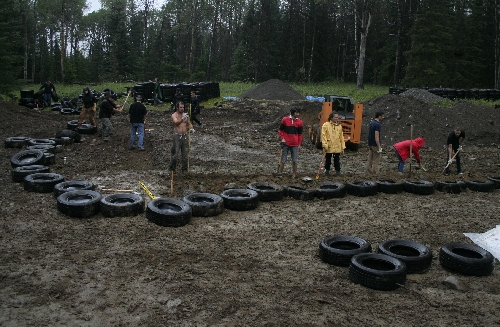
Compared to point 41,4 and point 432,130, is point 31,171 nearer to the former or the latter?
point 432,130

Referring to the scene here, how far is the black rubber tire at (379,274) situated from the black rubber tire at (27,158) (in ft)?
29.5

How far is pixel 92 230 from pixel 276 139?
39.8 feet

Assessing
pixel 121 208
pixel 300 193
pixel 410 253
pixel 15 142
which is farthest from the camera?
pixel 15 142

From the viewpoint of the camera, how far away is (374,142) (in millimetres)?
11867

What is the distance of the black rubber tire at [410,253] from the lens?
617 centimetres

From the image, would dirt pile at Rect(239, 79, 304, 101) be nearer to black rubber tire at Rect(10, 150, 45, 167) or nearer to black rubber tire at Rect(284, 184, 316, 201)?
black rubber tire at Rect(10, 150, 45, 167)

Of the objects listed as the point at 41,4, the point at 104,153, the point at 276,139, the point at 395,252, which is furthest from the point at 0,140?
the point at 41,4

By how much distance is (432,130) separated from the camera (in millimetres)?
19625

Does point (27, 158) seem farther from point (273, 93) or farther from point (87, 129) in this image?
point (273, 93)

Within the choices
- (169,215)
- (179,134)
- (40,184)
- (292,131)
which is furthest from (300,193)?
(40,184)

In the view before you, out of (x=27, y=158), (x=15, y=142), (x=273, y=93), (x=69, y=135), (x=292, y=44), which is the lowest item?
(x=27, y=158)

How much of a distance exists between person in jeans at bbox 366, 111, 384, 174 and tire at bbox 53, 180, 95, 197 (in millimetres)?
7240

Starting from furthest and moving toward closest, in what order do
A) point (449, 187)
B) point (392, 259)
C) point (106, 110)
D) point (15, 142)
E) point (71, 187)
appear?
point (106, 110) < point (15, 142) < point (449, 187) < point (71, 187) < point (392, 259)

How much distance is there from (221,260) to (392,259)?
241 cm
